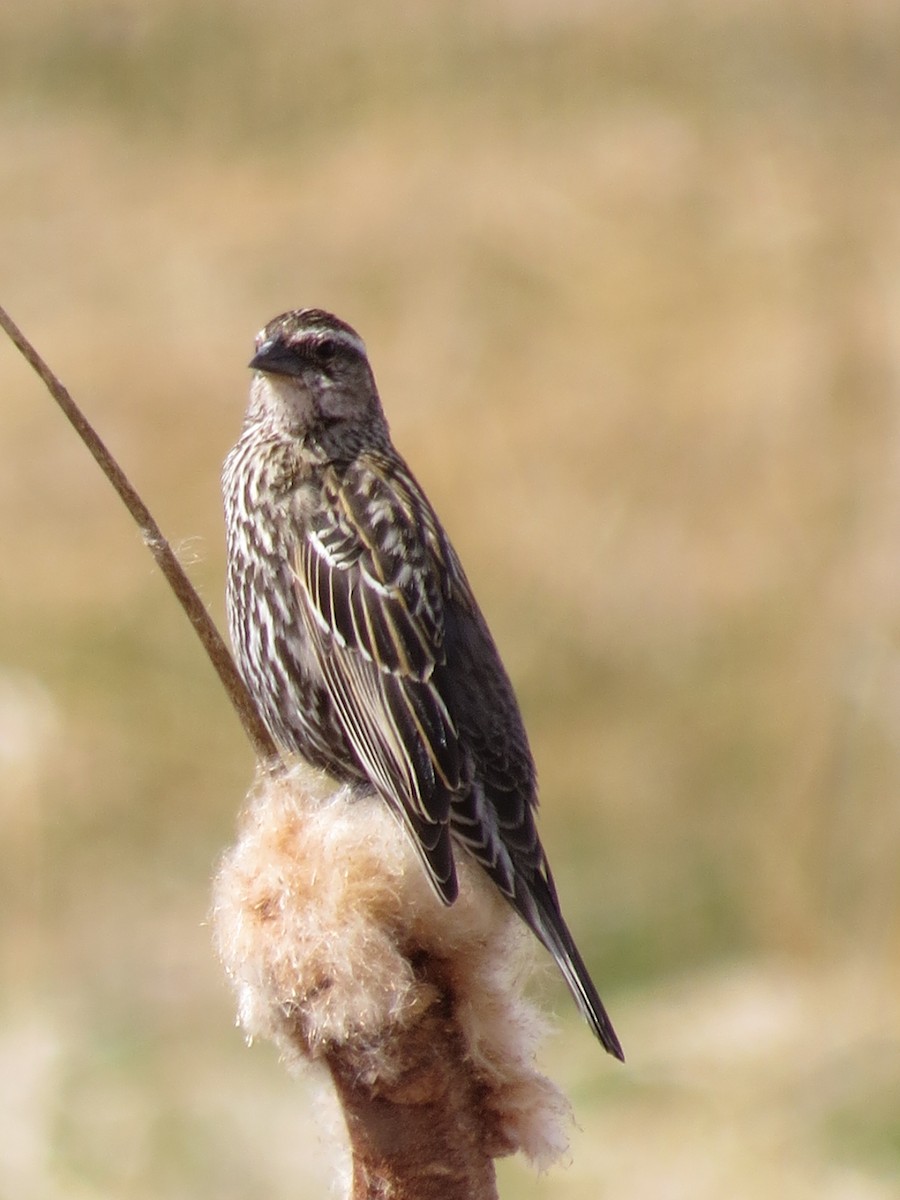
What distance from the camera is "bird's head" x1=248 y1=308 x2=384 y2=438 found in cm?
336

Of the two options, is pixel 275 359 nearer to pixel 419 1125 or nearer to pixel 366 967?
pixel 366 967

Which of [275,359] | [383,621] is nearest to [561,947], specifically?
[383,621]

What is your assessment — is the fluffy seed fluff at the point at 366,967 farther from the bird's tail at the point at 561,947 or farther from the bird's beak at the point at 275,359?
the bird's beak at the point at 275,359

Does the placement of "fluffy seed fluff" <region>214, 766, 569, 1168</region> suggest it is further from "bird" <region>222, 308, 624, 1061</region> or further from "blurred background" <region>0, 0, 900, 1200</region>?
"blurred background" <region>0, 0, 900, 1200</region>

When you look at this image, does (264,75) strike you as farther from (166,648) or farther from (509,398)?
(166,648)

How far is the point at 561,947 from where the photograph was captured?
289 cm

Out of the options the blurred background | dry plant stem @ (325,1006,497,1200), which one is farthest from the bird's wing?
the blurred background

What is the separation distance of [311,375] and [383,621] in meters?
0.54

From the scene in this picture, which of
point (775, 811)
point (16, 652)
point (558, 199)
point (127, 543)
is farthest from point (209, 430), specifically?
point (775, 811)

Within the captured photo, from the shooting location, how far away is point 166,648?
8.66 metres

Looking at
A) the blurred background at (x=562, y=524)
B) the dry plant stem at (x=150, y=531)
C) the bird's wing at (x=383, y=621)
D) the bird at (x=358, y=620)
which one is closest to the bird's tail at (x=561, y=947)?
the bird at (x=358, y=620)

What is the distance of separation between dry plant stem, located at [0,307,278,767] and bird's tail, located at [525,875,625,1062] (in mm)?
740

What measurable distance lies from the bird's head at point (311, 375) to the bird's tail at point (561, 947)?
39.2 inches

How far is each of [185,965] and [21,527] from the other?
2.28m
